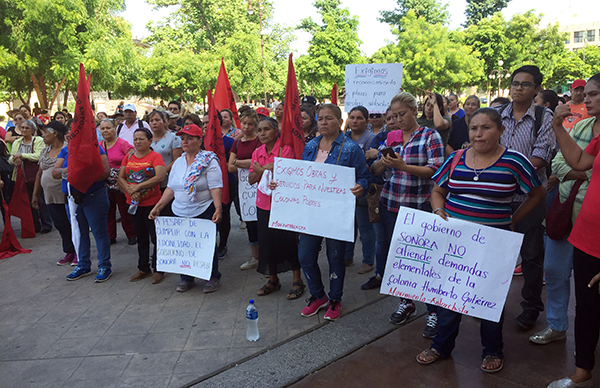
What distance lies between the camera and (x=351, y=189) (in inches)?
147

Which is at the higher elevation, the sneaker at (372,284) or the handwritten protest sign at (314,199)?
the handwritten protest sign at (314,199)

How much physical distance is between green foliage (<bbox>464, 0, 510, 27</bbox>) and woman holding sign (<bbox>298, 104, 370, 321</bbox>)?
56.0 m

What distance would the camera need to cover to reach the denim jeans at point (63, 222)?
6.23 m

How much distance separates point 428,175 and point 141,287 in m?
3.67

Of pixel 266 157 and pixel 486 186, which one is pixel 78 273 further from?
pixel 486 186

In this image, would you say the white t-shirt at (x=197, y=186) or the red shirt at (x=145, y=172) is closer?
the white t-shirt at (x=197, y=186)

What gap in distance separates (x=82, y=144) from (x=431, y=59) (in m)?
35.4

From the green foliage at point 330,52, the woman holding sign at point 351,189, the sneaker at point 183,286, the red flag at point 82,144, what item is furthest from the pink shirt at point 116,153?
the green foliage at point 330,52

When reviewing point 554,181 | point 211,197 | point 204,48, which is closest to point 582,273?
point 554,181

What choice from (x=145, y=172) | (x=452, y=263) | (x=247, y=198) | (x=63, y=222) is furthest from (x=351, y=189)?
(x=63, y=222)

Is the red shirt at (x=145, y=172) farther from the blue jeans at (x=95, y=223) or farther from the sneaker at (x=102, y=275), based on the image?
the sneaker at (x=102, y=275)

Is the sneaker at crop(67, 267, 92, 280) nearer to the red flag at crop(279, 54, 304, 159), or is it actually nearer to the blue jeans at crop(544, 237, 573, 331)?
the red flag at crop(279, 54, 304, 159)

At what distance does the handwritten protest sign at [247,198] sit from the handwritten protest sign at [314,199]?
1.40 metres

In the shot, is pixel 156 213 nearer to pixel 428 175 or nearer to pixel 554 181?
pixel 428 175
